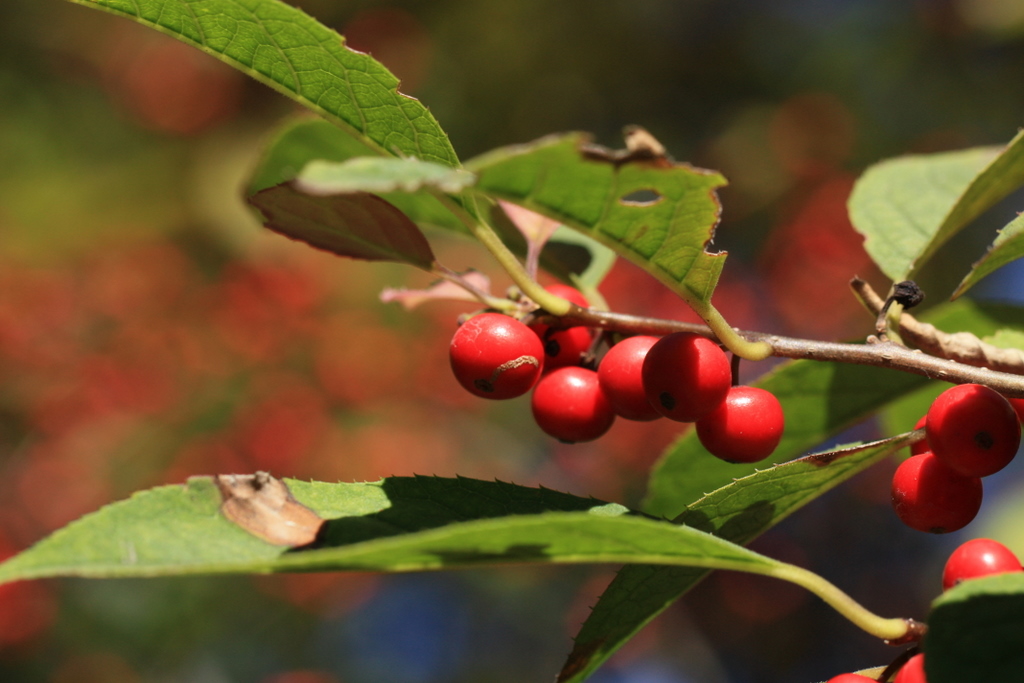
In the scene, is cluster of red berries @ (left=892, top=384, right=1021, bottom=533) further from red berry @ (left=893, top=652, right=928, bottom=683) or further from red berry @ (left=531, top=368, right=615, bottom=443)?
red berry @ (left=531, top=368, right=615, bottom=443)

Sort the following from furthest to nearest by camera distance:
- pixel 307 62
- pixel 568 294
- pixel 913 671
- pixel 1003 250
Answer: pixel 568 294 → pixel 1003 250 → pixel 307 62 → pixel 913 671

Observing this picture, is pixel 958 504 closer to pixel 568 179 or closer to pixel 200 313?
pixel 568 179

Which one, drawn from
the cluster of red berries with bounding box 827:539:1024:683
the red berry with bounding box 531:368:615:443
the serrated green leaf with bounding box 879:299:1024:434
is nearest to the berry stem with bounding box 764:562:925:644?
the cluster of red berries with bounding box 827:539:1024:683

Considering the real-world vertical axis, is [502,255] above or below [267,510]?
above

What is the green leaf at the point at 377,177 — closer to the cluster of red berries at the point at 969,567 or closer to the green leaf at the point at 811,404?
the cluster of red berries at the point at 969,567

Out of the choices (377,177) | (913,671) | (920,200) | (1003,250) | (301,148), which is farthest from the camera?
(920,200)

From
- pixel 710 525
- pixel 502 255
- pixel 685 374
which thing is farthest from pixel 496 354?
pixel 710 525

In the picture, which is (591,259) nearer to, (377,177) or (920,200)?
(920,200)
